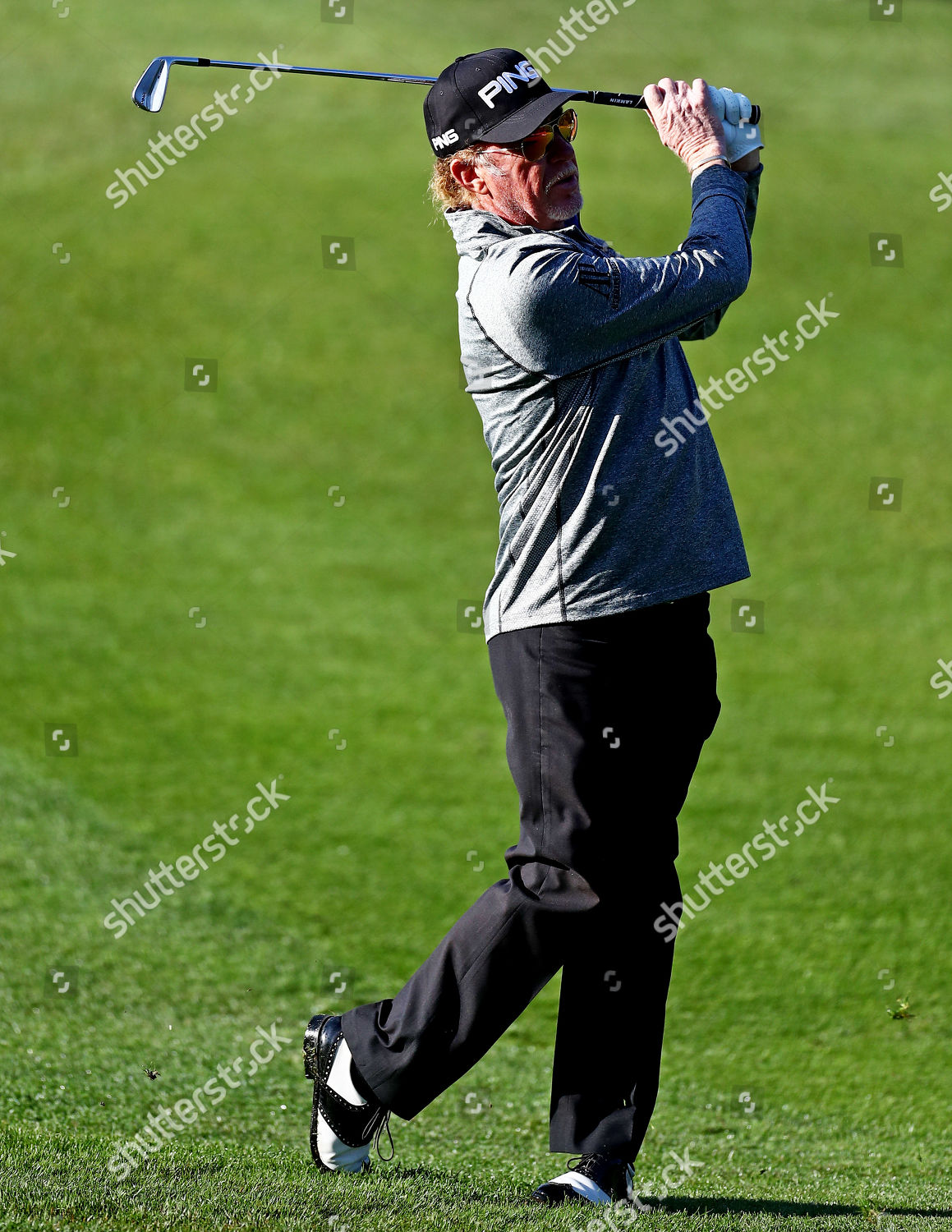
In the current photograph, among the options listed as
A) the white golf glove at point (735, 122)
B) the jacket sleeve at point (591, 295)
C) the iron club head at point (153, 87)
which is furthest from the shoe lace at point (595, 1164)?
the iron club head at point (153, 87)

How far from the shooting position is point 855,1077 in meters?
4.46

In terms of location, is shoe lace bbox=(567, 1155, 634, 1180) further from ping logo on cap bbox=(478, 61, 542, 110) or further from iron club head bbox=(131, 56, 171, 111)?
iron club head bbox=(131, 56, 171, 111)

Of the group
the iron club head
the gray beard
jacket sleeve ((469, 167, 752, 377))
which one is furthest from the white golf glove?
the iron club head

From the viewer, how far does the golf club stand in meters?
2.97

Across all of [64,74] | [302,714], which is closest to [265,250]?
[64,74]

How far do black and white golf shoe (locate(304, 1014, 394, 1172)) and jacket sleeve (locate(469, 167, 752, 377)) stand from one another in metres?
1.44

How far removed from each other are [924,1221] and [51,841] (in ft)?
13.2

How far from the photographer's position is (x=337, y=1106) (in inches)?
118

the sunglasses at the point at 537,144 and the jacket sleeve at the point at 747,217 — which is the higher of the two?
the sunglasses at the point at 537,144

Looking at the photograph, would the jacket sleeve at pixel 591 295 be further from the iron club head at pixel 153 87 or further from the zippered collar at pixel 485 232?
the iron club head at pixel 153 87

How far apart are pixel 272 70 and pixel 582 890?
2218mm

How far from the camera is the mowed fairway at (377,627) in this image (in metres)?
3.93

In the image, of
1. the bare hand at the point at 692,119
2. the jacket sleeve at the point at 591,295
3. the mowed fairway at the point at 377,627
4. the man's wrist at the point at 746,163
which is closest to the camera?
the jacket sleeve at the point at 591,295

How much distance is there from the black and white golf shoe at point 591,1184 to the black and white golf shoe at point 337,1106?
37 centimetres
